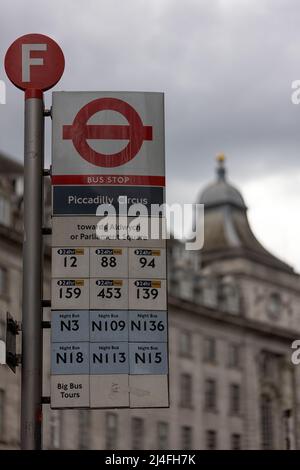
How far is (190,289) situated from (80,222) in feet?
268

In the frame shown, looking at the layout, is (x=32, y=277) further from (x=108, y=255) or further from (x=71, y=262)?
(x=108, y=255)

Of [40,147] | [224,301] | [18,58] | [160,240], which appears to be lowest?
[160,240]

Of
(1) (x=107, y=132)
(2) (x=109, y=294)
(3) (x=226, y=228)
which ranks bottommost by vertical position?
(2) (x=109, y=294)

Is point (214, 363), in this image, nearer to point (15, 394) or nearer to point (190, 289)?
point (190, 289)

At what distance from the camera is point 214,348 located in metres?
96.8

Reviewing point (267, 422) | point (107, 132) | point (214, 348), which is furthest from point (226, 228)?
point (107, 132)

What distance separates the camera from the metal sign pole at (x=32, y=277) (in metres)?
13.8

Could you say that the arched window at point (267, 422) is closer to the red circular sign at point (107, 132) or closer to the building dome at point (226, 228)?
the building dome at point (226, 228)

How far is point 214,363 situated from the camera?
96.3m

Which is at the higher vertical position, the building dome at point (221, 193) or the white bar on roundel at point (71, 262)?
the building dome at point (221, 193)

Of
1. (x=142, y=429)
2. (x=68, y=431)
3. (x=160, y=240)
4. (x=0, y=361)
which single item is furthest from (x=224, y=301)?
(x=160, y=240)

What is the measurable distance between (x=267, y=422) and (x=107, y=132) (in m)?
88.8

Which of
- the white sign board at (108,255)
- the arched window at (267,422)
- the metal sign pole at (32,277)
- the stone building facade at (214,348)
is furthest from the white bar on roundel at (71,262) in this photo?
the arched window at (267,422)

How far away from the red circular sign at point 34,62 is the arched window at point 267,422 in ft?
286
